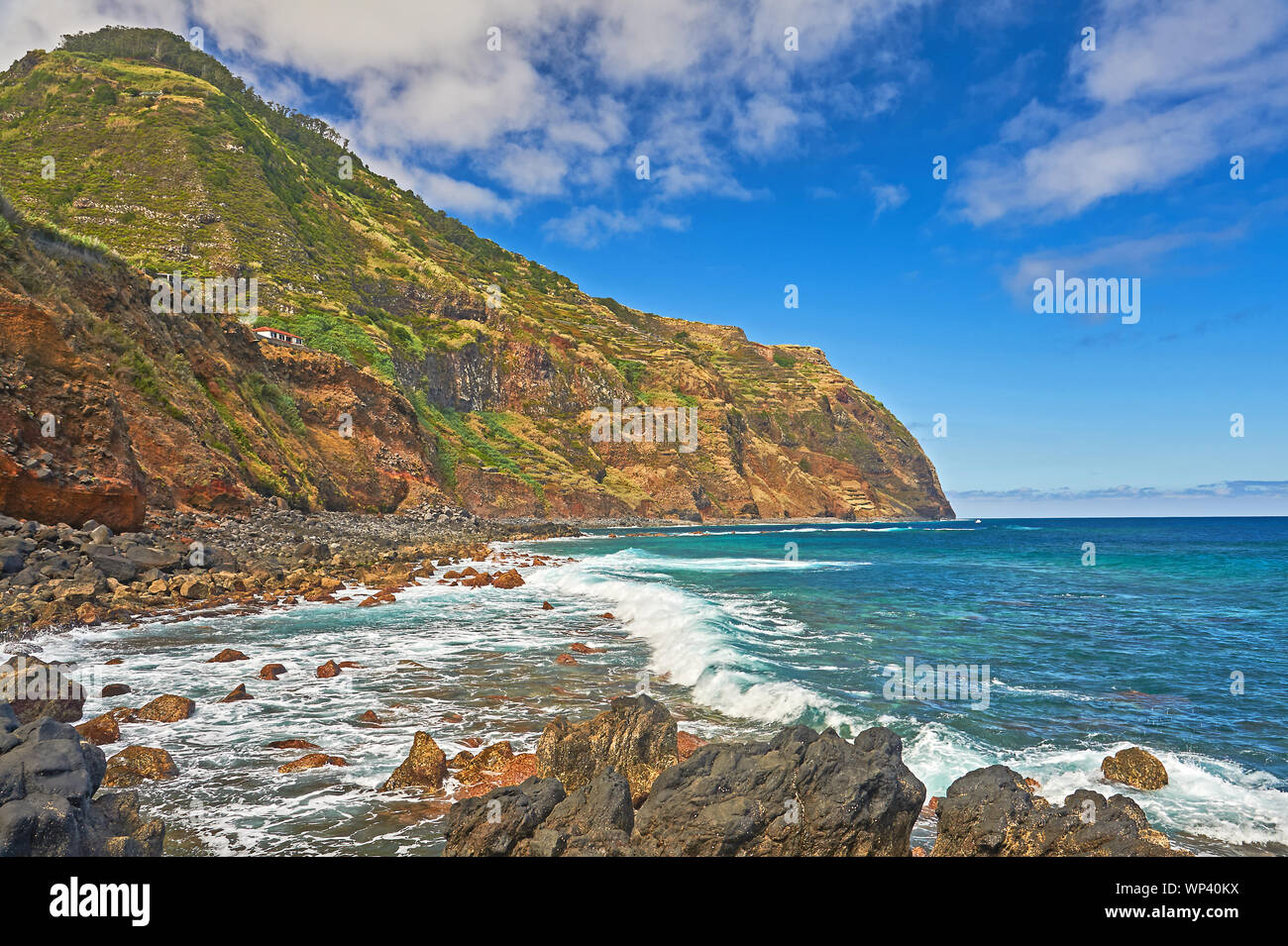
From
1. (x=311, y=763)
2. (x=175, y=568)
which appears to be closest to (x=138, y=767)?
(x=311, y=763)

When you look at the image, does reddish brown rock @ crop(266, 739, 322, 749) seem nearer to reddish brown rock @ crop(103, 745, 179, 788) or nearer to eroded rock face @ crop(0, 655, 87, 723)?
reddish brown rock @ crop(103, 745, 179, 788)

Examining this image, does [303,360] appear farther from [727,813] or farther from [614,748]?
[727,813]

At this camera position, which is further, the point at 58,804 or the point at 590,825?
the point at 590,825

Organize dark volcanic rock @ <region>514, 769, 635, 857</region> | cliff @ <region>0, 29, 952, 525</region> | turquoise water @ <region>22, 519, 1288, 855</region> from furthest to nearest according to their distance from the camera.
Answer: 1. cliff @ <region>0, 29, 952, 525</region>
2. turquoise water @ <region>22, 519, 1288, 855</region>
3. dark volcanic rock @ <region>514, 769, 635, 857</region>

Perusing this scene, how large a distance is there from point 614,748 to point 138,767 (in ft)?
20.2

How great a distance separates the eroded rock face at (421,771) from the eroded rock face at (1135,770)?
366 inches

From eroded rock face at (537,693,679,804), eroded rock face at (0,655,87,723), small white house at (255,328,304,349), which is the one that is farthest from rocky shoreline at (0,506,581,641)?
small white house at (255,328,304,349)

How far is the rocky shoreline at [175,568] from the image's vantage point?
17484 millimetres

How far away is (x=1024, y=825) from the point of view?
5.92m

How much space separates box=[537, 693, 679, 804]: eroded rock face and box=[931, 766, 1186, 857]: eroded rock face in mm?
3262

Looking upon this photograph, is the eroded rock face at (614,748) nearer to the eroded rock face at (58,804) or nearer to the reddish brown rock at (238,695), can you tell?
the eroded rock face at (58,804)

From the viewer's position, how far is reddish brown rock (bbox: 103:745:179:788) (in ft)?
26.3

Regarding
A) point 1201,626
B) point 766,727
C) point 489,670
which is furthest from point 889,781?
point 1201,626
